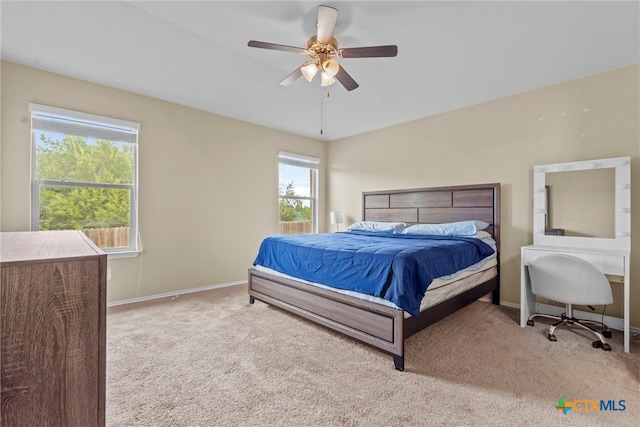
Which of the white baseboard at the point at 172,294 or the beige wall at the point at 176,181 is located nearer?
the beige wall at the point at 176,181

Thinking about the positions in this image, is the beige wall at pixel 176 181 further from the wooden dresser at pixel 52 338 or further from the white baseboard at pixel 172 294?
the wooden dresser at pixel 52 338

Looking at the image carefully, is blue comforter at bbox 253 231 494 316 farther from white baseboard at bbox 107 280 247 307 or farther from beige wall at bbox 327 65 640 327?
white baseboard at bbox 107 280 247 307

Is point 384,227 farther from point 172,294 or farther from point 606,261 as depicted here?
point 172,294

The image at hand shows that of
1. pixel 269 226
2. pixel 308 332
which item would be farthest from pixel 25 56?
pixel 308 332

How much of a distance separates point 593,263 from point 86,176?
17.1 feet

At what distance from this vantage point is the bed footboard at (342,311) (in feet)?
6.84

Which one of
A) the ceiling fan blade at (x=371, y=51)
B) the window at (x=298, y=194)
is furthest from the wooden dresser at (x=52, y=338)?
the window at (x=298, y=194)

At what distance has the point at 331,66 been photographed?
7.68ft

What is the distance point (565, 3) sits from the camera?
2062 mm

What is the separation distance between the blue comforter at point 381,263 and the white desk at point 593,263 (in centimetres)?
43

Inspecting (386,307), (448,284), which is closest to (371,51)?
(386,307)

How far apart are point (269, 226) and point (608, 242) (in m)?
4.24

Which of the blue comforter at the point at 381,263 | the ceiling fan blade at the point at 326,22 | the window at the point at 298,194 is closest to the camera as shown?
the ceiling fan blade at the point at 326,22

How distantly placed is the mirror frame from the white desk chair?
722 mm
